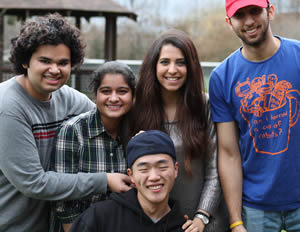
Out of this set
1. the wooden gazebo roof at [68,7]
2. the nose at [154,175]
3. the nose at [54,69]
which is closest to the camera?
the nose at [154,175]

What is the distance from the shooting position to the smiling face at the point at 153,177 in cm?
261

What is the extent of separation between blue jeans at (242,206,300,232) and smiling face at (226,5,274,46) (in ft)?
4.06

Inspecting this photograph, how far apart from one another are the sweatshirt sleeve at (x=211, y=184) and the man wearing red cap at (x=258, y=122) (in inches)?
1.9

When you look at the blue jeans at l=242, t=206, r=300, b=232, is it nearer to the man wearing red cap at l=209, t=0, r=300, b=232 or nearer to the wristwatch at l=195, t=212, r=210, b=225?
the man wearing red cap at l=209, t=0, r=300, b=232

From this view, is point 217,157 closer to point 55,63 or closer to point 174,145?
point 174,145

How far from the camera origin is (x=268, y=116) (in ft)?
9.39

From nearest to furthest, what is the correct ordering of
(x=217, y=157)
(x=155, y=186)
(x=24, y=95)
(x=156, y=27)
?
1. (x=155, y=186)
2. (x=24, y=95)
3. (x=217, y=157)
4. (x=156, y=27)

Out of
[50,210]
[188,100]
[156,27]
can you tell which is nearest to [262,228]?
[188,100]

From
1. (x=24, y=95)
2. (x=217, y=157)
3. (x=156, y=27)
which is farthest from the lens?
(x=156, y=27)

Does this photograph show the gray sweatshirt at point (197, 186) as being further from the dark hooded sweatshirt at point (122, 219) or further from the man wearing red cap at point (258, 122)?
the dark hooded sweatshirt at point (122, 219)

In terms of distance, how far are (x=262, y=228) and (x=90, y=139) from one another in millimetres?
1430

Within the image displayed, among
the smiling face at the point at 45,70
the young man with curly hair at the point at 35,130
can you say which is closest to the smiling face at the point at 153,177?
the young man with curly hair at the point at 35,130

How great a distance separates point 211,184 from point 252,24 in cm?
121

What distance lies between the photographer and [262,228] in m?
2.96
